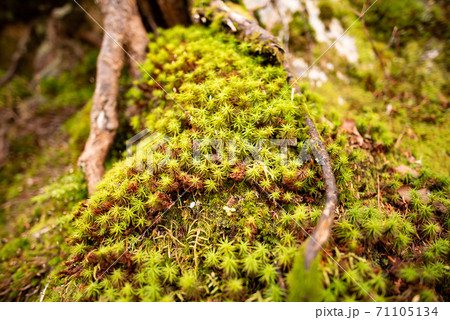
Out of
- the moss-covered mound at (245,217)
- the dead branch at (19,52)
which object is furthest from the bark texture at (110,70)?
the dead branch at (19,52)

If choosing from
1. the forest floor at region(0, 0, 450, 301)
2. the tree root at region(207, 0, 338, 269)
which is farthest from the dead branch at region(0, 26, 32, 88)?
the tree root at region(207, 0, 338, 269)

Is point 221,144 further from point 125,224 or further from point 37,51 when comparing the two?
point 37,51

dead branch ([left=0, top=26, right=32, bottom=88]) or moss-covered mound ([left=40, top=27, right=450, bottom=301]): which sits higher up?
dead branch ([left=0, top=26, right=32, bottom=88])

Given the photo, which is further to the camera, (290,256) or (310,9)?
(310,9)

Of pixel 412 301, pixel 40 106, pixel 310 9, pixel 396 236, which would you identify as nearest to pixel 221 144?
pixel 396 236

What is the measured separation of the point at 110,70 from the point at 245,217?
12.0 feet

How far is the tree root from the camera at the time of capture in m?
1.73

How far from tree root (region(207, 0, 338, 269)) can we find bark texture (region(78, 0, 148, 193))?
1675 mm

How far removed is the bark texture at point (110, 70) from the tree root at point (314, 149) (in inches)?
66.0

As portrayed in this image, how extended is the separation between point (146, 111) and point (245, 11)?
259 centimetres

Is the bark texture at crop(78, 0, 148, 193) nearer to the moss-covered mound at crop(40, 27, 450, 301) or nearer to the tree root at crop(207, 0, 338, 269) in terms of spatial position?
the moss-covered mound at crop(40, 27, 450, 301)

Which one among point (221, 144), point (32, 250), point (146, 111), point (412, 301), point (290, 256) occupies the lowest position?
point (32, 250)

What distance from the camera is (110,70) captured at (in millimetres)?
3855

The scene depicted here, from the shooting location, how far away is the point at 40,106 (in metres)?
5.69
